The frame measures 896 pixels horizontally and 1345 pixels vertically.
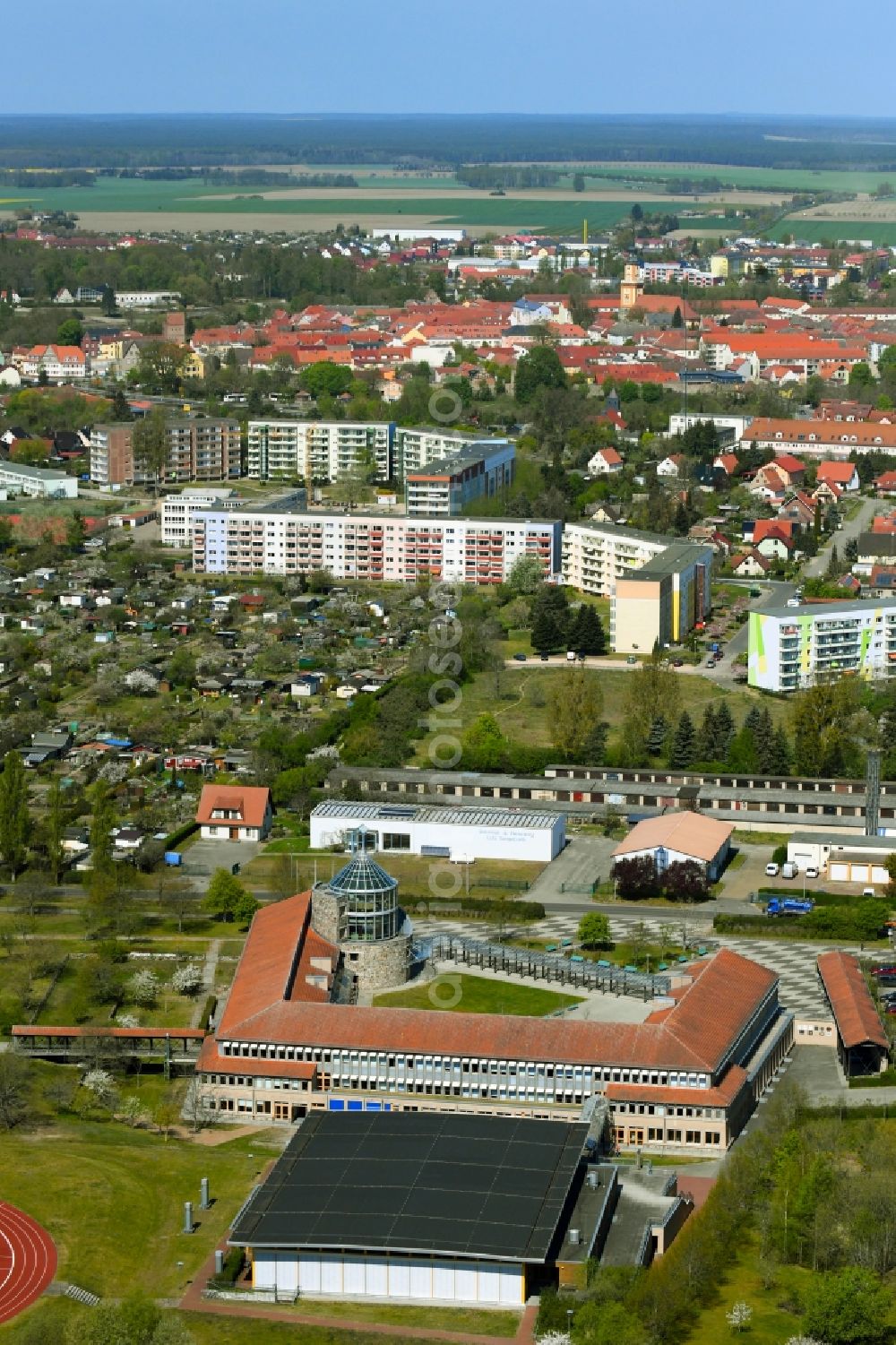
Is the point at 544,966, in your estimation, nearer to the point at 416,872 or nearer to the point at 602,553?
the point at 416,872

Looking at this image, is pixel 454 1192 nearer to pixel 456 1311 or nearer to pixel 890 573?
pixel 456 1311

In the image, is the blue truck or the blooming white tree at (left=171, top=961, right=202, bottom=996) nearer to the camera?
the blooming white tree at (left=171, top=961, right=202, bottom=996)

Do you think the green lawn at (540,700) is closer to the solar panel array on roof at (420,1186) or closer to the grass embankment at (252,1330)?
the solar panel array on roof at (420,1186)

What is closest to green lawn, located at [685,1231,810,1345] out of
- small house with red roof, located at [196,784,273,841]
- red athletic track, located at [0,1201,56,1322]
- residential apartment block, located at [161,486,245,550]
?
red athletic track, located at [0,1201,56,1322]

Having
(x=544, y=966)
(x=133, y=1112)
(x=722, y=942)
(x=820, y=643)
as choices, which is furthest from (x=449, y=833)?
(x=820, y=643)

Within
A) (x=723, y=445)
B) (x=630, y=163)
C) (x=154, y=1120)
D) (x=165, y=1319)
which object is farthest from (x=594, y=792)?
(x=630, y=163)

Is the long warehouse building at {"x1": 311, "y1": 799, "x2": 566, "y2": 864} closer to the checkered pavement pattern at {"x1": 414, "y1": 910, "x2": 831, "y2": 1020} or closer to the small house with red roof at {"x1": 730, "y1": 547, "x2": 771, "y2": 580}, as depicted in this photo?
the checkered pavement pattern at {"x1": 414, "y1": 910, "x2": 831, "y2": 1020}

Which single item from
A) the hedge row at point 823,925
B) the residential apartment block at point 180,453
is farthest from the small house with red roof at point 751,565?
the hedge row at point 823,925

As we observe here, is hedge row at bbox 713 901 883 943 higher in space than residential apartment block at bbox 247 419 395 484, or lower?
lower
